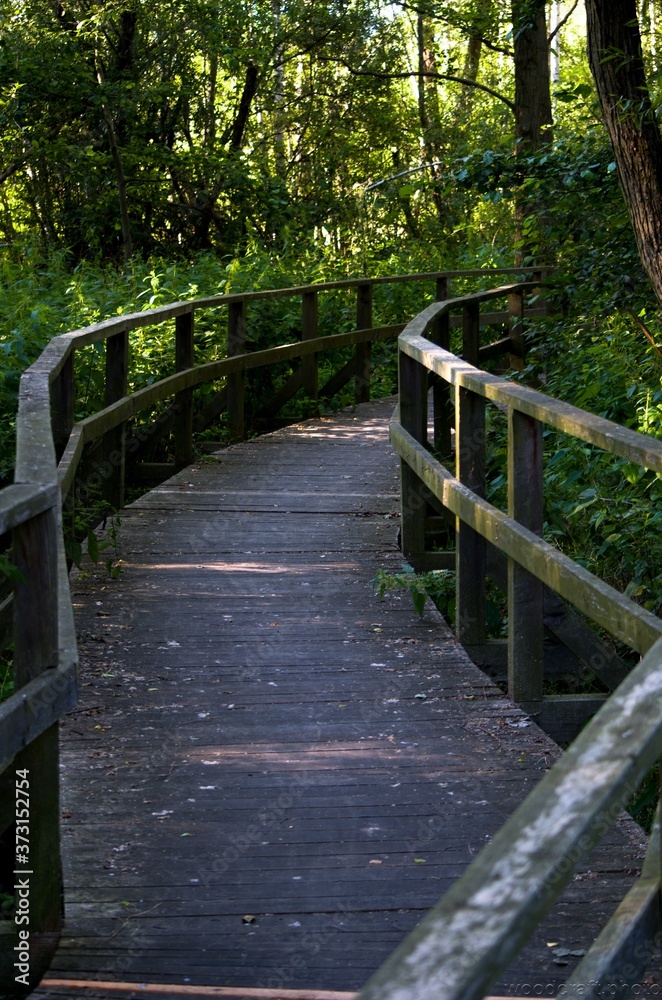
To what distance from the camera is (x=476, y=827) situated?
3.56 meters

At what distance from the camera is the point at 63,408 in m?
6.15

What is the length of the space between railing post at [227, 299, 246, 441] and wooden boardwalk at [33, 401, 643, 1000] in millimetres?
3621

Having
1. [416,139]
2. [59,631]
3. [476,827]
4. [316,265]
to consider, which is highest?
[416,139]

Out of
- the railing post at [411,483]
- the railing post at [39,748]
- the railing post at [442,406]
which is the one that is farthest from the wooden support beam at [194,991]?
the railing post at [442,406]

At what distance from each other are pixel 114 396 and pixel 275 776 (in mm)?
3930

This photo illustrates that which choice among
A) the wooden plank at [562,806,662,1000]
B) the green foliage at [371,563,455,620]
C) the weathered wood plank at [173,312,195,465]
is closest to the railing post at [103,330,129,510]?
the weathered wood plank at [173,312,195,465]

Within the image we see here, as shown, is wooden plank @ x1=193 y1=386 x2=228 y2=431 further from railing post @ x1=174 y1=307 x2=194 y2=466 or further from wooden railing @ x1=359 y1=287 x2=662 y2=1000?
wooden railing @ x1=359 y1=287 x2=662 y2=1000

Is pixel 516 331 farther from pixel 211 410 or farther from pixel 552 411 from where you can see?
pixel 552 411

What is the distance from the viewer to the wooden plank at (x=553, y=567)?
10.6 feet

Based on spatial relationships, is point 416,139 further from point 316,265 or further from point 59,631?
point 59,631

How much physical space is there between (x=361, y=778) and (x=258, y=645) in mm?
1483

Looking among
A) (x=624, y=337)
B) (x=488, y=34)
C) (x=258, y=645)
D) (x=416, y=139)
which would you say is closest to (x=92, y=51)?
(x=488, y=34)

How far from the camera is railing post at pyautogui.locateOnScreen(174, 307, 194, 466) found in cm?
905

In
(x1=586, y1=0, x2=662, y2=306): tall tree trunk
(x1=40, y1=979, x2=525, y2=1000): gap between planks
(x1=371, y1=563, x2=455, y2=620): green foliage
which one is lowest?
(x1=40, y1=979, x2=525, y2=1000): gap between planks
